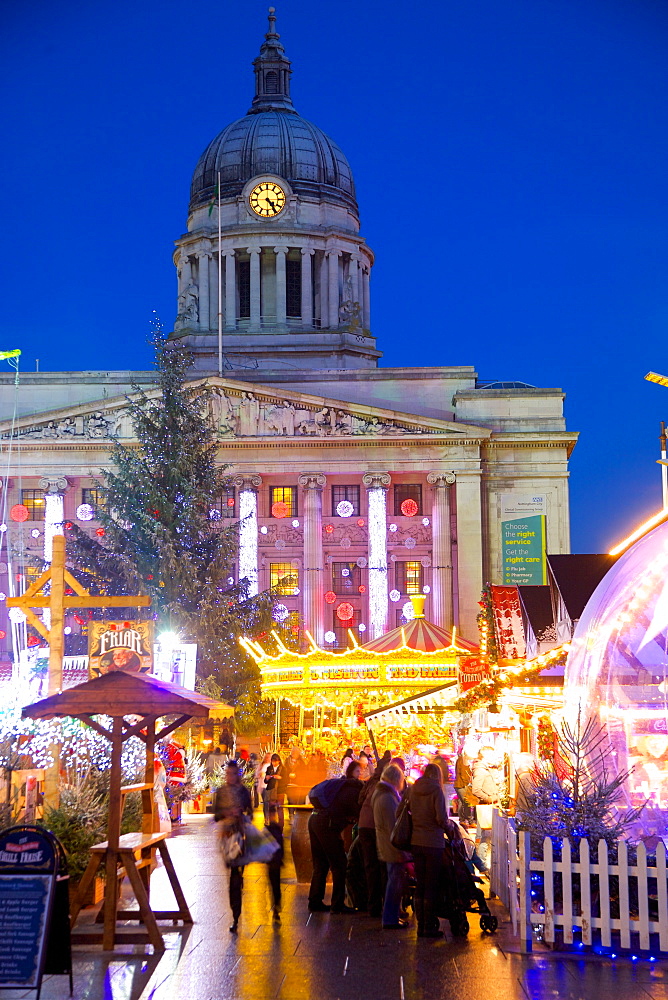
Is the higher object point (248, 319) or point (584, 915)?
point (248, 319)

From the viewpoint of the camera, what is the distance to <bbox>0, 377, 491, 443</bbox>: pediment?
6144 cm

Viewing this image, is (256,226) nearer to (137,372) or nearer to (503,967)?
(137,372)

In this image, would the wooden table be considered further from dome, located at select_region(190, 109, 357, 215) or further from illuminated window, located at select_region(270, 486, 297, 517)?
dome, located at select_region(190, 109, 357, 215)

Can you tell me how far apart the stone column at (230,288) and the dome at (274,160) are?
4.06m

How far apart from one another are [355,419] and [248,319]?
63.1 ft

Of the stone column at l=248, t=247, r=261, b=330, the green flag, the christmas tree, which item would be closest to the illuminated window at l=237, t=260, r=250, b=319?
the stone column at l=248, t=247, r=261, b=330

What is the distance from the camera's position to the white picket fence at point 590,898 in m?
12.4

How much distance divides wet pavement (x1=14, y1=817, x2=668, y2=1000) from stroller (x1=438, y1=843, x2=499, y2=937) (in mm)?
162

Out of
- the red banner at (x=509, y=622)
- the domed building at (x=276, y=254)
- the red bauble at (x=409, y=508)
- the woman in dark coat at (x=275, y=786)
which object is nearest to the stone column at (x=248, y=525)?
the red bauble at (x=409, y=508)

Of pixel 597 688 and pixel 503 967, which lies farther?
pixel 597 688

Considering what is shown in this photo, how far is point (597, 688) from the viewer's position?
15.6 metres

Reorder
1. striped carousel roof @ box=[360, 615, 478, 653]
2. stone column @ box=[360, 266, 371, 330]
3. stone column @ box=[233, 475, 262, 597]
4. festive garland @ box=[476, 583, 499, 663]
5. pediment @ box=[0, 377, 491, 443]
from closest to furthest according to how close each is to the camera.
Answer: festive garland @ box=[476, 583, 499, 663] → striped carousel roof @ box=[360, 615, 478, 653] → stone column @ box=[233, 475, 262, 597] → pediment @ box=[0, 377, 491, 443] → stone column @ box=[360, 266, 371, 330]

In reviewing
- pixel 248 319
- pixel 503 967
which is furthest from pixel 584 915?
pixel 248 319

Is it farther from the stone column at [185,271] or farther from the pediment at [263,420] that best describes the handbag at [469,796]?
the stone column at [185,271]
